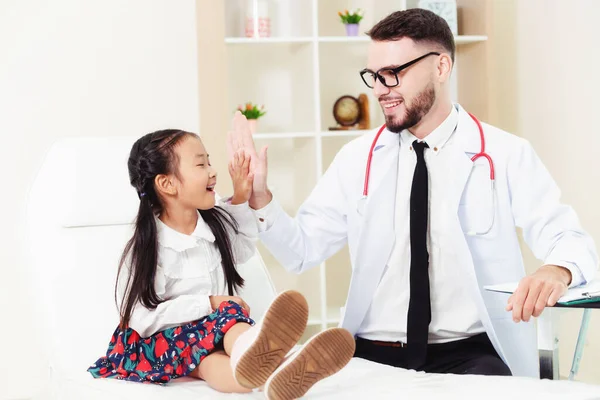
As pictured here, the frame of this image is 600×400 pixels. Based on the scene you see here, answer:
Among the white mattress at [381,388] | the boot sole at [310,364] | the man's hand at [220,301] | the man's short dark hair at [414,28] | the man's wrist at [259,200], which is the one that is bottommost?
the white mattress at [381,388]

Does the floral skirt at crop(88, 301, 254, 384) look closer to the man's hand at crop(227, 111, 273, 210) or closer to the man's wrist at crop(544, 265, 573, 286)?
the man's hand at crop(227, 111, 273, 210)

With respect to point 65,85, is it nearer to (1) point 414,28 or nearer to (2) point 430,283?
(1) point 414,28

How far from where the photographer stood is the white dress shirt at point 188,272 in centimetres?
156

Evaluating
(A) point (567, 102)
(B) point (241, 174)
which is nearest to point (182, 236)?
(B) point (241, 174)

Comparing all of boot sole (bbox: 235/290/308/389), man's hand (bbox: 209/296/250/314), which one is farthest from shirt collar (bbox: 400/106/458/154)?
boot sole (bbox: 235/290/308/389)

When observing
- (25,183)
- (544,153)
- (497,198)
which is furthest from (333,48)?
(497,198)

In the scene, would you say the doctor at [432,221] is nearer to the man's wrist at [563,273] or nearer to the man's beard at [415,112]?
the man's beard at [415,112]

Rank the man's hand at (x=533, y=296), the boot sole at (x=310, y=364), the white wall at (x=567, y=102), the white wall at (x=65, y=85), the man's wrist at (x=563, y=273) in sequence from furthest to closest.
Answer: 1. the white wall at (x=65, y=85)
2. the white wall at (x=567, y=102)
3. the man's wrist at (x=563, y=273)
4. the man's hand at (x=533, y=296)
5. the boot sole at (x=310, y=364)

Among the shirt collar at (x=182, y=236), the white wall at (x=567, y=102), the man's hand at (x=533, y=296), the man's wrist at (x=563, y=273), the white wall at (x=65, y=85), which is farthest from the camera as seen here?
the white wall at (x=65, y=85)

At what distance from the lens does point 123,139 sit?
6.71ft

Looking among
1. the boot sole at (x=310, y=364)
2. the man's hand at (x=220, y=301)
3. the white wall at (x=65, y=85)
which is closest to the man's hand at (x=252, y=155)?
the man's hand at (x=220, y=301)

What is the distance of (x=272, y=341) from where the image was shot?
4.27 feet

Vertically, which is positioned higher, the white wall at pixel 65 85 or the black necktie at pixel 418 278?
the white wall at pixel 65 85

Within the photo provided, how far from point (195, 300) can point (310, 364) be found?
1.18 feet
